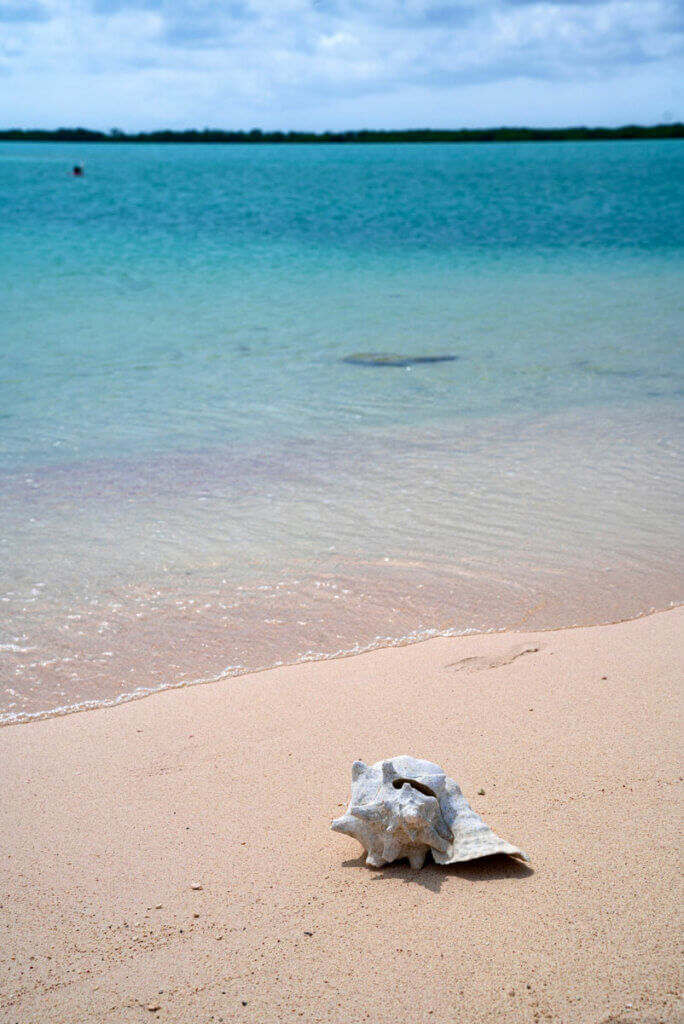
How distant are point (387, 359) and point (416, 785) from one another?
8.74 m

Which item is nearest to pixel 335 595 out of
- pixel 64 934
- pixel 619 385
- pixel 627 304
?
pixel 64 934

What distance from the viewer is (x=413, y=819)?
2.56 m

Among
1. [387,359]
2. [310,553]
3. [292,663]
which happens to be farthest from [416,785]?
[387,359]

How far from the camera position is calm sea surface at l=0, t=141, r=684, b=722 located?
462 centimetres

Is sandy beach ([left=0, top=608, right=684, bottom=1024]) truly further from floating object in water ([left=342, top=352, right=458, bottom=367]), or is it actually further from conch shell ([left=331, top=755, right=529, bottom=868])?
floating object in water ([left=342, top=352, right=458, bottom=367])

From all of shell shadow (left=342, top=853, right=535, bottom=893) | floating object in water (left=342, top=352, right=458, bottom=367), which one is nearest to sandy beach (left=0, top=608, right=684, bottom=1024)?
shell shadow (left=342, top=853, right=535, bottom=893)

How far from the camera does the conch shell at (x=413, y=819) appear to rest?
2596 mm

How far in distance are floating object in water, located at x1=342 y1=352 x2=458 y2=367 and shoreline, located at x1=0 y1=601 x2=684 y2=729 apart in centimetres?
651

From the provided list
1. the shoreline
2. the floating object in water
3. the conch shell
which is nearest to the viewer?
the conch shell

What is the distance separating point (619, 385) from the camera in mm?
9750

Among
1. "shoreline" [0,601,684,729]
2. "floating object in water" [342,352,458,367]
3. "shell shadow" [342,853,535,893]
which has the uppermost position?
"floating object in water" [342,352,458,367]

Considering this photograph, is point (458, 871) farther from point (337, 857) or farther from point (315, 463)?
point (315, 463)

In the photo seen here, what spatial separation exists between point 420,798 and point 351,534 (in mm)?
3157

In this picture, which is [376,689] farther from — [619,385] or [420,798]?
[619,385]
